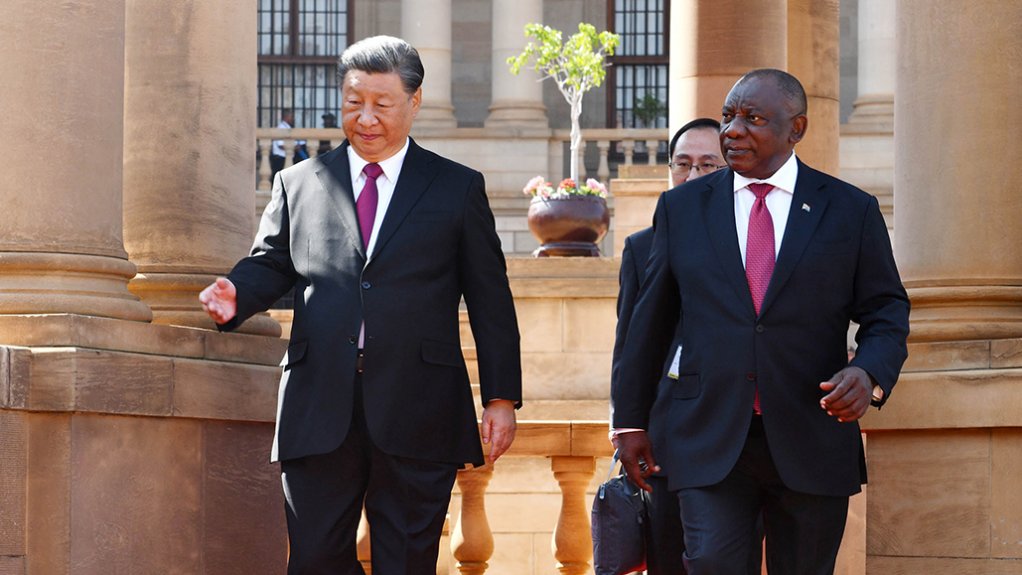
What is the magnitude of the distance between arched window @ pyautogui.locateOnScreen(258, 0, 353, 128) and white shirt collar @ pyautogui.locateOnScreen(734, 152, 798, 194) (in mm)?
33574

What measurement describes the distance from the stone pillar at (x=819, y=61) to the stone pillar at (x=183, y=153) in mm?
4197

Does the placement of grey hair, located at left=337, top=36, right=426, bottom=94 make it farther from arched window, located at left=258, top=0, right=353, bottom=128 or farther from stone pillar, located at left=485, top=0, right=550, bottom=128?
arched window, located at left=258, top=0, right=353, bottom=128

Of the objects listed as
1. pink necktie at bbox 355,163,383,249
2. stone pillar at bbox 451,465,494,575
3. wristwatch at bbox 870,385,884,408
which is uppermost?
pink necktie at bbox 355,163,383,249

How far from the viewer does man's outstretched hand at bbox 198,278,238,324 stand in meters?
6.40

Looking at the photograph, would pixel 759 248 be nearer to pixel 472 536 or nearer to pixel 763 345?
pixel 763 345

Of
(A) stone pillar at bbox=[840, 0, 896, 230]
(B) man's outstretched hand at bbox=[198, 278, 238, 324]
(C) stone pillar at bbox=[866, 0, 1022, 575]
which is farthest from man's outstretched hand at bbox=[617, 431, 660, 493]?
(A) stone pillar at bbox=[840, 0, 896, 230]

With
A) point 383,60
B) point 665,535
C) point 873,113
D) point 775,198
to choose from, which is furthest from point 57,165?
point 873,113

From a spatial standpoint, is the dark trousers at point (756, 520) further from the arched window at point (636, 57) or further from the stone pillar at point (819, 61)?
the arched window at point (636, 57)

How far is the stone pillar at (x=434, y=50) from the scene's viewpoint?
36125mm

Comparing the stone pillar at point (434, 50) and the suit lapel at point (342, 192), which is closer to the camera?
the suit lapel at point (342, 192)

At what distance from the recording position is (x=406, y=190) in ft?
21.8

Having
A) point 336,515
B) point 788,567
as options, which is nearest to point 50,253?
point 336,515

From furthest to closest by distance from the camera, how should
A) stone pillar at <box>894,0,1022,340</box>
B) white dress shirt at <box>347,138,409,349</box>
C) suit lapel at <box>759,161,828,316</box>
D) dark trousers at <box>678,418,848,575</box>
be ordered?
stone pillar at <box>894,0,1022,340</box>, white dress shirt at <box>347,138,409,349</box>, suit lapel at <box>759,161,828,316</box>, dark trousers at <box>678,418,848,575</box>

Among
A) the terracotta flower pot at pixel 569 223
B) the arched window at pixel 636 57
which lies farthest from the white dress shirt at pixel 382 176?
the arched window at pixel 636 57
